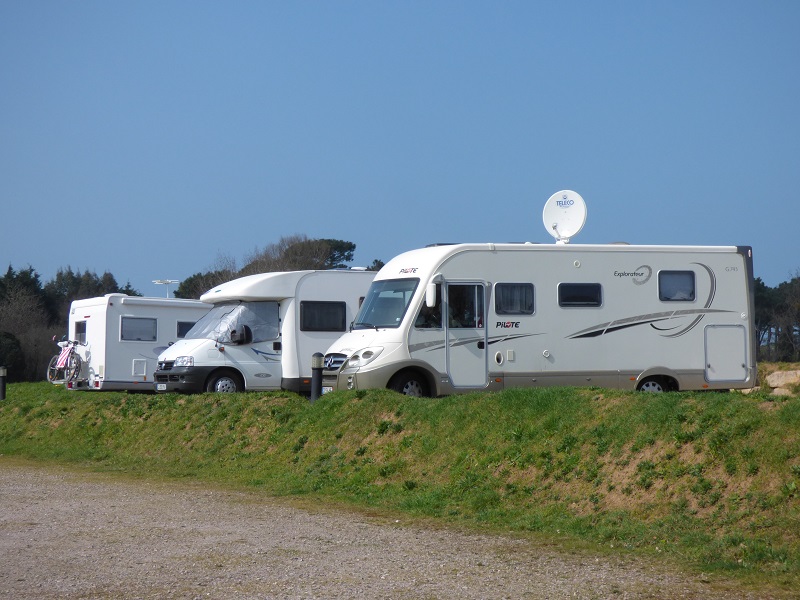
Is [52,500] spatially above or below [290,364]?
below

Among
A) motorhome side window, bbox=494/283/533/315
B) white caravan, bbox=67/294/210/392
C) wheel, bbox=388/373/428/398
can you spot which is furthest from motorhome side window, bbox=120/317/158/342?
motorhome side window, bbox=494/283/533/315

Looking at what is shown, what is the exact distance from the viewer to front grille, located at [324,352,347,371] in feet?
50.1

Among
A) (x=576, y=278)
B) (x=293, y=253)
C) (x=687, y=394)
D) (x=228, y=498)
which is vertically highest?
(x=293, y=253)

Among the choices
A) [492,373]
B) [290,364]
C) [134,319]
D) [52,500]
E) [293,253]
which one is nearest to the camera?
[52,500]

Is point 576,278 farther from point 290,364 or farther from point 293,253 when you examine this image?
point 293,253

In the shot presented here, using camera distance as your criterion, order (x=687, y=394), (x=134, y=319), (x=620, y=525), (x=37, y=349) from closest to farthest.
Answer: (x=620, y=525)
(x=687, y=394)
(x=134, y=319)
(x=37, y=349)

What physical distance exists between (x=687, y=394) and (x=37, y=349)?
44.2 metres

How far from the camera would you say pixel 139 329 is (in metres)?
25.0

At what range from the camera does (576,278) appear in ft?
52.5

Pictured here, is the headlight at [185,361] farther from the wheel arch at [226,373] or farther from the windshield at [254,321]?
the windshield at [254,321]

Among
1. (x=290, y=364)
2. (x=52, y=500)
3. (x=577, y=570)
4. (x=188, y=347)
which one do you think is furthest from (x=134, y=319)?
(x=577, y=570)

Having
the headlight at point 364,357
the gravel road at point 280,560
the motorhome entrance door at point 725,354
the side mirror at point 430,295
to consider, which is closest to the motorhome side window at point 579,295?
the motorhome entrance door at point 725,354

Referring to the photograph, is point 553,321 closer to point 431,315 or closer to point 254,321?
point 431,315

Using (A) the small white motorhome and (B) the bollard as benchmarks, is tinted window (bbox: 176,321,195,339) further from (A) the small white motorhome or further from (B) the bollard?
(B) the bollard
